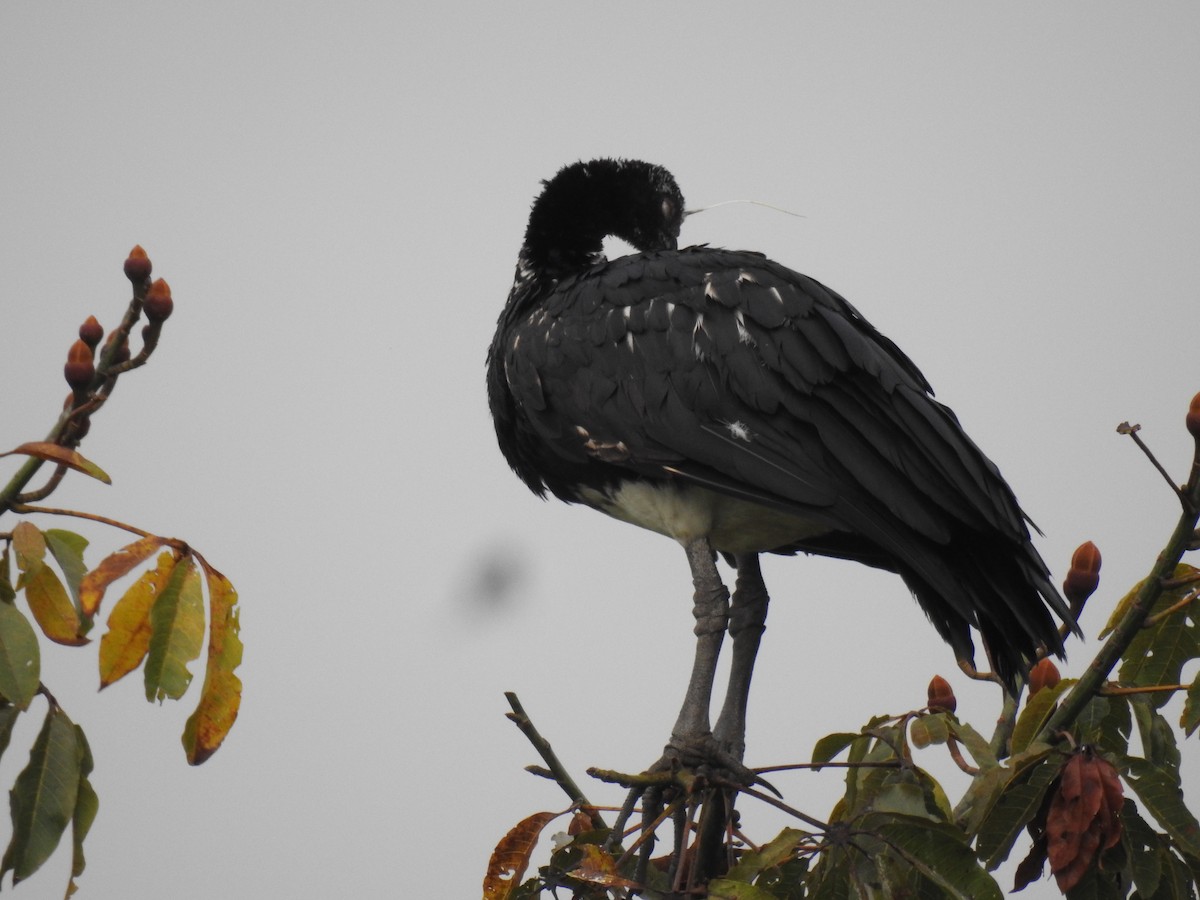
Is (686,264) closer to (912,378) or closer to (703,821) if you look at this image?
(912,378)

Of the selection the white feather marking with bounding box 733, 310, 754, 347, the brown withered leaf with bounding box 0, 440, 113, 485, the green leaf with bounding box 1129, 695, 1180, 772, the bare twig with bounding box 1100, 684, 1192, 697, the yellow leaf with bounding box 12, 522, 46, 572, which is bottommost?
the green leaf with bounding box 1129, 695, 1180, 772

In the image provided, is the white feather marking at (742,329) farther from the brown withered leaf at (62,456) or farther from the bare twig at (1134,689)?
the brown withered leaf at (62,456)

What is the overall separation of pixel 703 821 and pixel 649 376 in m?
1.71

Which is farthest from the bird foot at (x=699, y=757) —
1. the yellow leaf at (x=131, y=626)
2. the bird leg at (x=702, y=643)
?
the yellow leaf at (x=131, y=626)

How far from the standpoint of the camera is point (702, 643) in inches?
179

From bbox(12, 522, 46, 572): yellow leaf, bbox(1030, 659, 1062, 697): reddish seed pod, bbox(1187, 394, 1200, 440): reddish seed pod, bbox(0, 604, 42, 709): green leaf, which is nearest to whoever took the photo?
bbox(0, 604, 42, 709): green leaf

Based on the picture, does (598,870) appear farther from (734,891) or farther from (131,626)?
(131,626)

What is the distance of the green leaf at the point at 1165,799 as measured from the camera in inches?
107

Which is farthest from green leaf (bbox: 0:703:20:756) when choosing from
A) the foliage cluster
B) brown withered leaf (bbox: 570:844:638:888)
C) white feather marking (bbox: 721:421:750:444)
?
white feather marking (bbox: 721:421:750:444)

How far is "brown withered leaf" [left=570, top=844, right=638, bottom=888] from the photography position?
9.09ft

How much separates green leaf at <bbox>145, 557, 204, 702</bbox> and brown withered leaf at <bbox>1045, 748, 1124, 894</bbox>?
1613mm

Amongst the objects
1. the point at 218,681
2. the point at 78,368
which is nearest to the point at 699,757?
the point at 218,681

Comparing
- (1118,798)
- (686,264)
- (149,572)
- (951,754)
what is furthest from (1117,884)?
(686,264)

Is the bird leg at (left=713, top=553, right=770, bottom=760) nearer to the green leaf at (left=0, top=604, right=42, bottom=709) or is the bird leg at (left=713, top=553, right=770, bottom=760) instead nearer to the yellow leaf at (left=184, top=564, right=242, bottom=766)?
the yellow leaf at (left=184, top=564, right=242, bottom=766)
